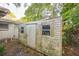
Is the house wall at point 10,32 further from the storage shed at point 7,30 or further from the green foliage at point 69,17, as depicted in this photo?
the green foliage at point 69,17

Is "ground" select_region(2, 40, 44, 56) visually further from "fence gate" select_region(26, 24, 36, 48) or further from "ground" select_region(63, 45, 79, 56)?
"ground" select_region(63, 45, 79, 56)

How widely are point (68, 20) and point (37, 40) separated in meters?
0.30

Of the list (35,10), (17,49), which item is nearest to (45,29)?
(35,10)

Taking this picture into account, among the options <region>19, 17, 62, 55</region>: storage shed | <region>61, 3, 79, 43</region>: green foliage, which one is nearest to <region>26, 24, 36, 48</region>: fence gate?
<region>19, 17, 62, 55</region>: storage shed

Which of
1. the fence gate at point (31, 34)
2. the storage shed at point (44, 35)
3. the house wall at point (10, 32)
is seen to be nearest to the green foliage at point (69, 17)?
the storage shed at point (44, 35)

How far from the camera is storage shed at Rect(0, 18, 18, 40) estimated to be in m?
1.38

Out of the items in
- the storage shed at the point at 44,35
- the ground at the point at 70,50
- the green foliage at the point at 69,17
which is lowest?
the ground at the point at 70,50

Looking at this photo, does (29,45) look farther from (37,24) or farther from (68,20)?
(68,20)

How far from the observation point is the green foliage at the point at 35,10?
54.9 inches

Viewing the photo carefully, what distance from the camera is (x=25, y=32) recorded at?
1.41m

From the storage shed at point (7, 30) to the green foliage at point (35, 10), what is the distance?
0.13 metres

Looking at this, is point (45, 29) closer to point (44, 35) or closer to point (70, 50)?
point (44, 35)

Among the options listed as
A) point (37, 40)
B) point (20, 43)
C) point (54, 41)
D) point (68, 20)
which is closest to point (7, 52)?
point (20, 43)

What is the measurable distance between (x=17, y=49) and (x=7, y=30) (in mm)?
178
